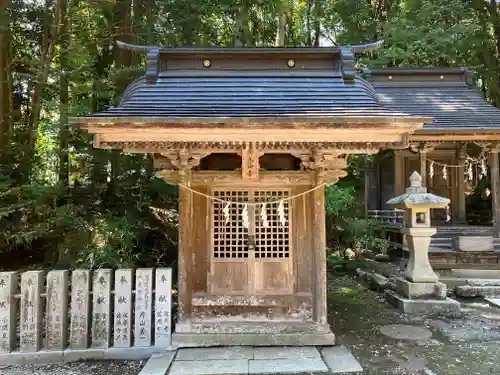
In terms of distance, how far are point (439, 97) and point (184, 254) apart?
10.1 m

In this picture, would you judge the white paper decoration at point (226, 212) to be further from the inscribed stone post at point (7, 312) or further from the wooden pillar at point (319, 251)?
the inscribed stone post at point (7, 312)

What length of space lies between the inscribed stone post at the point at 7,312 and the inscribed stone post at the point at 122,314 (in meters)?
1.39

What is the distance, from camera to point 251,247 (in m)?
5.50

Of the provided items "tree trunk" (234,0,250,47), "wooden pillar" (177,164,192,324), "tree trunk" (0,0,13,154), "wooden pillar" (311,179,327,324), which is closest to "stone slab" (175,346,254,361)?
"wooden pillar" (177,164,192,324)

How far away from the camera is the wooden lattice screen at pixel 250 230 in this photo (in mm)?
5535

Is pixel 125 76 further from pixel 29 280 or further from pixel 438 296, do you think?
pixel 438 296

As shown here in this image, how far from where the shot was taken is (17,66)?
9961 millimetres

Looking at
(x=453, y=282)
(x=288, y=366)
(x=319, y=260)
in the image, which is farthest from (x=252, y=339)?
(x=453, y=282)

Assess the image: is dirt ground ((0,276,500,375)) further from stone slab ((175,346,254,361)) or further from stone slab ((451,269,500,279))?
stone slab ((451,269,500,279))

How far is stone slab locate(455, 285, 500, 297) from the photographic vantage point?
7.94m

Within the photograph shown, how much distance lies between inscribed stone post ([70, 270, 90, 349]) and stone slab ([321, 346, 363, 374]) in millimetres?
3338

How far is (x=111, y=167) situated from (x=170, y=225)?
238cm

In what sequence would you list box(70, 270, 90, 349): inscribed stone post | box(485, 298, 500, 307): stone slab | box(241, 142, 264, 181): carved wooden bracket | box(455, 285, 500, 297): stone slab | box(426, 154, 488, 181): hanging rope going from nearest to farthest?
box(70, 270, 90, 349): inscribed stone post, box(241, 142, 264, 181): carved wooden bracket, box(485, 298, 500, 307): stone slab, box(455, 285, 500, 297): stone slab, box(426, 154, 488, 181): hanging rope

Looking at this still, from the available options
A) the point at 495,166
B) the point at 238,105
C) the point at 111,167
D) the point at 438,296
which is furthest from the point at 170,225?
the point at 495,166
